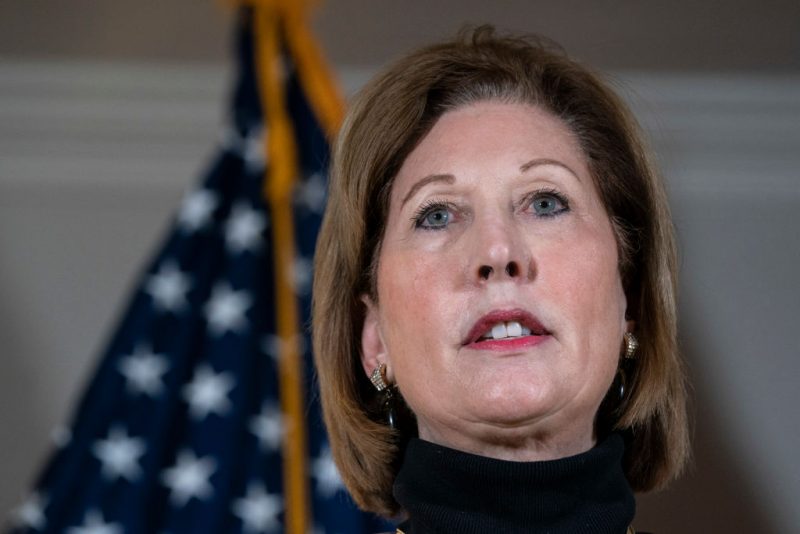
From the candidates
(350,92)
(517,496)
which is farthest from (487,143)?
(350,92)

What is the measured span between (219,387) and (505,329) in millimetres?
1271

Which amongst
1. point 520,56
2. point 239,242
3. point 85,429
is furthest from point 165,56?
point 520,56

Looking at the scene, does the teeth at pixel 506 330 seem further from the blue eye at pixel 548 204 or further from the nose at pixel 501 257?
the blue eye at pixel 548 204

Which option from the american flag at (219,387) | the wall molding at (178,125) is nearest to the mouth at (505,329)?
the american flag at (219,387)

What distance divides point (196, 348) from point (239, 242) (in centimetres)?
24

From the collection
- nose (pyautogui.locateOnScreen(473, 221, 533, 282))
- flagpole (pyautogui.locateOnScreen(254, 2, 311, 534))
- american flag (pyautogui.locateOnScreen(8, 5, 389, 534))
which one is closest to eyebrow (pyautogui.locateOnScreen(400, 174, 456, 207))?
nose (pyautogui.locateOnScreen(473, 221, 533, 282))

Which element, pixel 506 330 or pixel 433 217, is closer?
pixel 506 330

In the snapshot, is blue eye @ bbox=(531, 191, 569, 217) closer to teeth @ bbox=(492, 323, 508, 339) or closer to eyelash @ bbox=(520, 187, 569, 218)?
eyelash @ bbox=(520, 187, 569, 218)

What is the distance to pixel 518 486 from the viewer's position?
1348mm

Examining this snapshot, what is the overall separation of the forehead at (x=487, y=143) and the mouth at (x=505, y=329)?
20 centimetres

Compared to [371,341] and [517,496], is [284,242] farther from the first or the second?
[517,496]

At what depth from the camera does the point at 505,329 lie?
4.30 ft

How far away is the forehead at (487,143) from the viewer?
4.74 feet

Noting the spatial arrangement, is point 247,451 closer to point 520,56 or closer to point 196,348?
point 196,348
